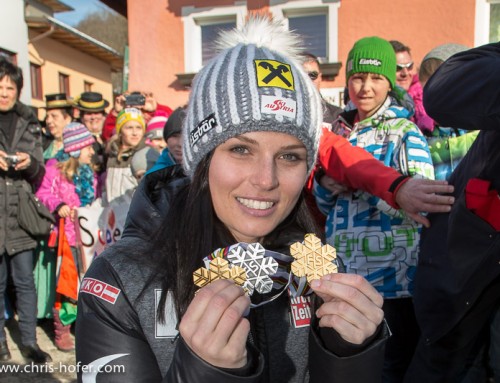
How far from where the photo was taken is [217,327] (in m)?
1.04

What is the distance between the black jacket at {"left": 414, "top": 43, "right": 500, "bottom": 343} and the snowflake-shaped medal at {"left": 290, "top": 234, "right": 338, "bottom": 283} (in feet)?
2.98

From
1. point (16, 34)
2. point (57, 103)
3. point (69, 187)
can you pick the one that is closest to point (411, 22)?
point (57, 103)

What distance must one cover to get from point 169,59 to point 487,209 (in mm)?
8480

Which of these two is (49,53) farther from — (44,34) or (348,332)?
(348,332)

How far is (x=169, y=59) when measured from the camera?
941cm

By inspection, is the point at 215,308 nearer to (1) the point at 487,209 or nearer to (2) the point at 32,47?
(1) the point at 487,209

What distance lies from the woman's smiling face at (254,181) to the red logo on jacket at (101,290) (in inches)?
16.6

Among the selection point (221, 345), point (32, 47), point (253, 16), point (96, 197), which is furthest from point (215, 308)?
point (32, 47)

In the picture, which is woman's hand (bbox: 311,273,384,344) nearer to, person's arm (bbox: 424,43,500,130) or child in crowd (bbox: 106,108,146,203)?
person's arm (bbox: 424,43,500,130)

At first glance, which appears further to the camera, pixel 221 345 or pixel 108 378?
pixel 108 378

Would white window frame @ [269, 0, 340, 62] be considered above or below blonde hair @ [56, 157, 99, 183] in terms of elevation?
above

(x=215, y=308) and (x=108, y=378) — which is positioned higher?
(x=215, y=308)

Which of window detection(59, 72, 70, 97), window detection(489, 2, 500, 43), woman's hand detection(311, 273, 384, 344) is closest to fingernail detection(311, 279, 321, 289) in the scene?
woman's hand detection(311, 273, 384, 344)

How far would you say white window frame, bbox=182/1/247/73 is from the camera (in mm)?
9078
